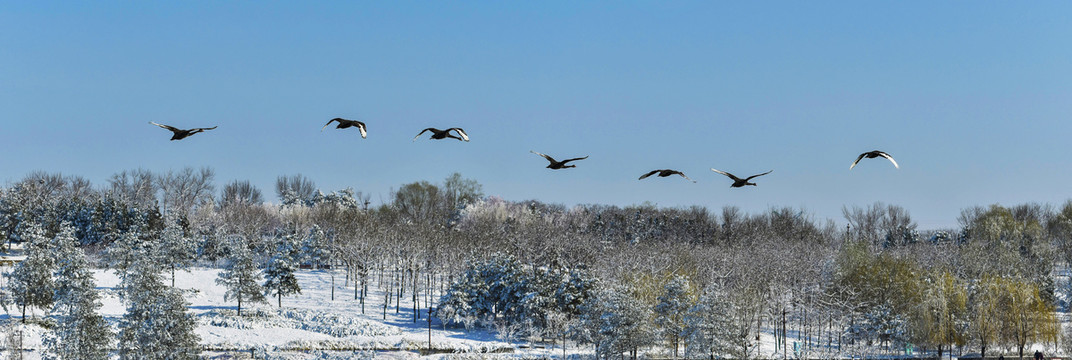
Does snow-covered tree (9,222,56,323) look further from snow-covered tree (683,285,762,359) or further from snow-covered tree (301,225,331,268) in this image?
snow-covered tree (683,285,762,359)

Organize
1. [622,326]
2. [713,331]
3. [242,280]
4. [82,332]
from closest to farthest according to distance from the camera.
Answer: [82,332] → [622,326] → [713,331] → [242,280]

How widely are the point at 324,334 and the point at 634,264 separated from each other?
30343 millimetres

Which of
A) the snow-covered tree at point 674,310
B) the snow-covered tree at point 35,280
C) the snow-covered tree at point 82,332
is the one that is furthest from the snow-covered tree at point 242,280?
the snow-covered tree at point 674,310

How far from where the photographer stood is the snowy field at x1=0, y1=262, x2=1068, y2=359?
185 ft

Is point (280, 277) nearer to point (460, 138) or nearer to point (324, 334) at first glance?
point (324, 334)

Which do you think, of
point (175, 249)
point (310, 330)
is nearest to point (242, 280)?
point (310, 330)

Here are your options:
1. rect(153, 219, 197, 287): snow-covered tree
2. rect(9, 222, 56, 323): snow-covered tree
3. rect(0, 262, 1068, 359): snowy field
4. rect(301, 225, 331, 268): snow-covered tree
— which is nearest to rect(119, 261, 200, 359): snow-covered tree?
rect(0, 262, 1068, 359): snowy field

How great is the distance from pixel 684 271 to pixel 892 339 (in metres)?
18.1

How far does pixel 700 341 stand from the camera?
2062 inches

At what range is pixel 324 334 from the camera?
2547 inches

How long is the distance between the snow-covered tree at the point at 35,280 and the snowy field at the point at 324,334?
1.52 metres

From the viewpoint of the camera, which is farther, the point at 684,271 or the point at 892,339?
the point at 684,271

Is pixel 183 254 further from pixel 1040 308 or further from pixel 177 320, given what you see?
pixel 1040 308

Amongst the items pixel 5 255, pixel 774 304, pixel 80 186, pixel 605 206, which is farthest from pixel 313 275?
pixel 80 186
